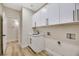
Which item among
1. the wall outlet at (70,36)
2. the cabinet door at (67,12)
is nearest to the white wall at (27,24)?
the cabinet door at (67,12)

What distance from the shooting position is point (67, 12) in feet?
5.69

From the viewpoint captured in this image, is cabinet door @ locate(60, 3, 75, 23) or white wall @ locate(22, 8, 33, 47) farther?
white wall @ locate(22, 8, 33, 47)

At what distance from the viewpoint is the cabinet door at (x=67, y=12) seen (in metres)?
1.62

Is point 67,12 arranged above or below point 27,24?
above

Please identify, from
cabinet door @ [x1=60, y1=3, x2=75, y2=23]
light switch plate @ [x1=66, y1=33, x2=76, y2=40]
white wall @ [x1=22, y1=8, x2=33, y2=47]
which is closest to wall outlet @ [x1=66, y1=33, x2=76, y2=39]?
light switch plate @ [x1=66, y1=33, x2=76, y2=40]

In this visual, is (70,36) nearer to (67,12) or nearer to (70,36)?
(70,36)

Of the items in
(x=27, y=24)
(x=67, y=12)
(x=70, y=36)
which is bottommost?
(x=70, y=36)

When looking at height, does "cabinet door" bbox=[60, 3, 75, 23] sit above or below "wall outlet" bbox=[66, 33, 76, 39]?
above

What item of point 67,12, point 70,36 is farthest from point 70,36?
point 67,12

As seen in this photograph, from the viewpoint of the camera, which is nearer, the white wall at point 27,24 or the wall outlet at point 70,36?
the wall outlet at point 70,36

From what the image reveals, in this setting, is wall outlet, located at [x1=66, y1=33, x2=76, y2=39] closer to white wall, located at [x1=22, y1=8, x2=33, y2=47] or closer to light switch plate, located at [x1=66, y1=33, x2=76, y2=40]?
light switch plate, located at [x1=66, y1=33, x2=76, y2=40]

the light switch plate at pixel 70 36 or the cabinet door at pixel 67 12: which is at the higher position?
the cabinet door at pixel 67 12

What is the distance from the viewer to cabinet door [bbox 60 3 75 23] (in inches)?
63.7

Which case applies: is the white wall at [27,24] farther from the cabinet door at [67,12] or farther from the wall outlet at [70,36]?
the wall outlet at [70,36]
